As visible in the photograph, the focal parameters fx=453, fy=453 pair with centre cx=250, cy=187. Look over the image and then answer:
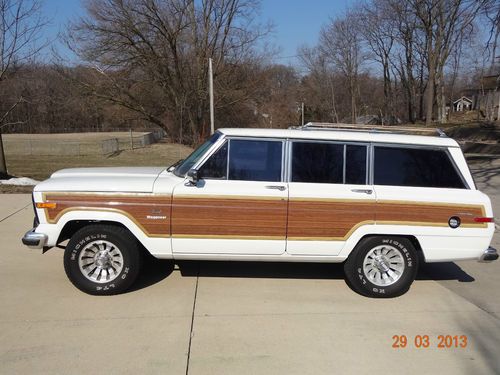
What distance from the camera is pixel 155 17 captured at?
Result: 3238 cm

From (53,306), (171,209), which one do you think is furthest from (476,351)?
(53,306)

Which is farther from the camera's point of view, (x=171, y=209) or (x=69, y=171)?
(x=69, y=171)

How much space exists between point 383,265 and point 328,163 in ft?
4.15

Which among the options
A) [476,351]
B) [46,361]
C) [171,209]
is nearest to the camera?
[46,361]

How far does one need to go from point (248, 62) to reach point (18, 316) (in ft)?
115

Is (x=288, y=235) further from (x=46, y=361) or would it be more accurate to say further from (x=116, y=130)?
(x=116, y=130)

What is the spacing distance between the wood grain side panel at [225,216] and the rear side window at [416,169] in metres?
1.17

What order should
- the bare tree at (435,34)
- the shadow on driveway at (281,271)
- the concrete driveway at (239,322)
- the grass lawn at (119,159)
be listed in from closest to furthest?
the concrete driveway at (239,322) < the shadow on driveway at (281,271) < the grass lawn at (119,159) < the bare tree at (435,34)

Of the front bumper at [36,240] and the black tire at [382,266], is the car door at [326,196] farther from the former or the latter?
the front bumper at [36,240]

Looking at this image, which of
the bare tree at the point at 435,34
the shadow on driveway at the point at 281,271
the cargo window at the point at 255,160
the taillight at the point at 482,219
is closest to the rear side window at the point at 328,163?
the cargo window at the point at 255,160

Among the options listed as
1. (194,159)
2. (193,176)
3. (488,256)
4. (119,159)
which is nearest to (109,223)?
(193,176)

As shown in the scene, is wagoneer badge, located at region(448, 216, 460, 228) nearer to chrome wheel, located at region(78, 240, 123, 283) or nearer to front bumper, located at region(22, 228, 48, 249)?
chrome wheel, located at region(78, 240, 123, 283)

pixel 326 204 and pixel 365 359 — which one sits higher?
pixel 326 204

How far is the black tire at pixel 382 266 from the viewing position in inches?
191
